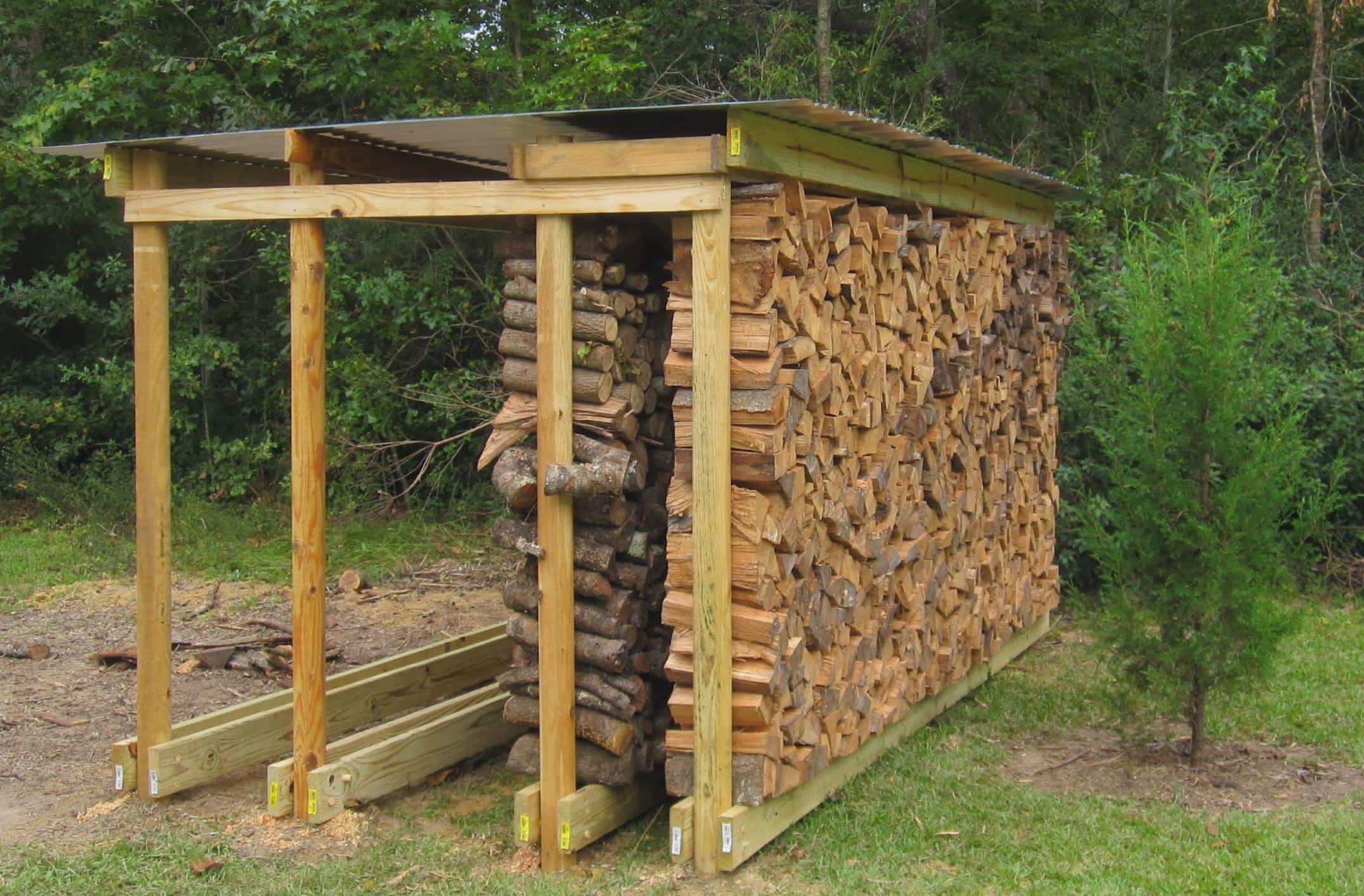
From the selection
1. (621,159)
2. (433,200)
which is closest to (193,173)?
(433,200)

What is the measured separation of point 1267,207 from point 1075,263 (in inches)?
83.0

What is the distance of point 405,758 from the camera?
5.77 meters

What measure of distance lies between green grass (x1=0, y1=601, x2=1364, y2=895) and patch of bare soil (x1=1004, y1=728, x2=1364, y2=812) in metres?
0.12

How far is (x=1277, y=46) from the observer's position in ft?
39.1

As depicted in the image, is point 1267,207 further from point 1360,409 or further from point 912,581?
point 912,581

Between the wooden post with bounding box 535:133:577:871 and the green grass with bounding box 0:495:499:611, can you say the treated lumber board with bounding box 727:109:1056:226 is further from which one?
the green grass with bounding box 0:495:499:611

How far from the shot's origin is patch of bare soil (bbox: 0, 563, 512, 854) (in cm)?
554

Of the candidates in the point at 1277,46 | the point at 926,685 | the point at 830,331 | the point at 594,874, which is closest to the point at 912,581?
the point at 926,685

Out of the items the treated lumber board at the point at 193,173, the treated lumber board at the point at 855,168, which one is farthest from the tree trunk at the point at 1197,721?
the treated lumber board at the point at 193,173

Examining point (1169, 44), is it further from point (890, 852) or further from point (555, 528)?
point (555, 528)

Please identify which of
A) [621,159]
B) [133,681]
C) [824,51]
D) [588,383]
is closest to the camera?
[621,159]

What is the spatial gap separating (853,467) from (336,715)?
2.51 m

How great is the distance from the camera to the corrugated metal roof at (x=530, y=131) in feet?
15.4

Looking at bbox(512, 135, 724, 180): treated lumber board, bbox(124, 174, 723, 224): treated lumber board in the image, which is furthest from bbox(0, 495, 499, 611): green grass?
bbox(512, 135, 724, 180): treated lumber board
